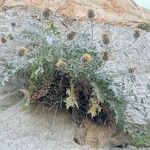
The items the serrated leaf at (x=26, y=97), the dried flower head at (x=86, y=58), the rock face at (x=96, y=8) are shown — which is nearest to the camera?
the dried flower head at (x=86, y=58)

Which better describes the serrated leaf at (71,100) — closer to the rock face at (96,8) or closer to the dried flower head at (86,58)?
the dried flower head at (86,58)

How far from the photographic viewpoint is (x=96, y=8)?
33.9 ft

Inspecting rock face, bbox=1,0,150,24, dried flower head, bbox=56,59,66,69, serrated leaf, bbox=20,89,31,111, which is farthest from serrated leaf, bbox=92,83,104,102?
rock face, bbox=1,0,150,24

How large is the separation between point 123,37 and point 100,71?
3367 mm

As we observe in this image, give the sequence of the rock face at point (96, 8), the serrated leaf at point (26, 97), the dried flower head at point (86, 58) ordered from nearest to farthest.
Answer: the dried flower head at point (86, 58) < the serrated leaf at point (26, 97) < the rock face at point (96, 8)

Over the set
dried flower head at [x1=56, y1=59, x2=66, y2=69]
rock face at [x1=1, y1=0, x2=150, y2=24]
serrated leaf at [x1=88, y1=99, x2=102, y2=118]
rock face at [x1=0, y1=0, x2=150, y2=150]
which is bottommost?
rock face at [x1=1, y1=0, x2=150, y2=24]

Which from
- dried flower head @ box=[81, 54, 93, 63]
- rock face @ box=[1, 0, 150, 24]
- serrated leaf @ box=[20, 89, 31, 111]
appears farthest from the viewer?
rock face @ box=[1, 0, 150, 24]

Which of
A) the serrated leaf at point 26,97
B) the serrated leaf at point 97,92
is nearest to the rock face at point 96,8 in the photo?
the serrated leaf at point 26,97

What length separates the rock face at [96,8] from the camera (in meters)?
9.92

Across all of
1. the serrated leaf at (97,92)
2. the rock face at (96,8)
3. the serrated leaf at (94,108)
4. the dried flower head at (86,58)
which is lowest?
the rock face at (96,8)

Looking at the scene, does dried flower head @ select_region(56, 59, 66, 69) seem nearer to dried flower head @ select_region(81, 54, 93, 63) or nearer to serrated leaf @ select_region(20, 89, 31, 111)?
dried flower head @ select_region(81, 54, 93, 63)

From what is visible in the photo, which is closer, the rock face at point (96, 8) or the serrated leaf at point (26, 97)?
the serrated leaf at point (26, 97)

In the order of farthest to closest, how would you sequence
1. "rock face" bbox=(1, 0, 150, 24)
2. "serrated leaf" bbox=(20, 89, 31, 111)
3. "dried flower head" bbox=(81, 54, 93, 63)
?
1. "rock face" bbox=(1, 0, 150, 24)
2. "serrated leaf" bbox=(20, 89, 31, 111)
3. "dried flower head" bbox=(81, 54, 93, 63)

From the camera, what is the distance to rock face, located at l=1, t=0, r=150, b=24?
32.6 ft
